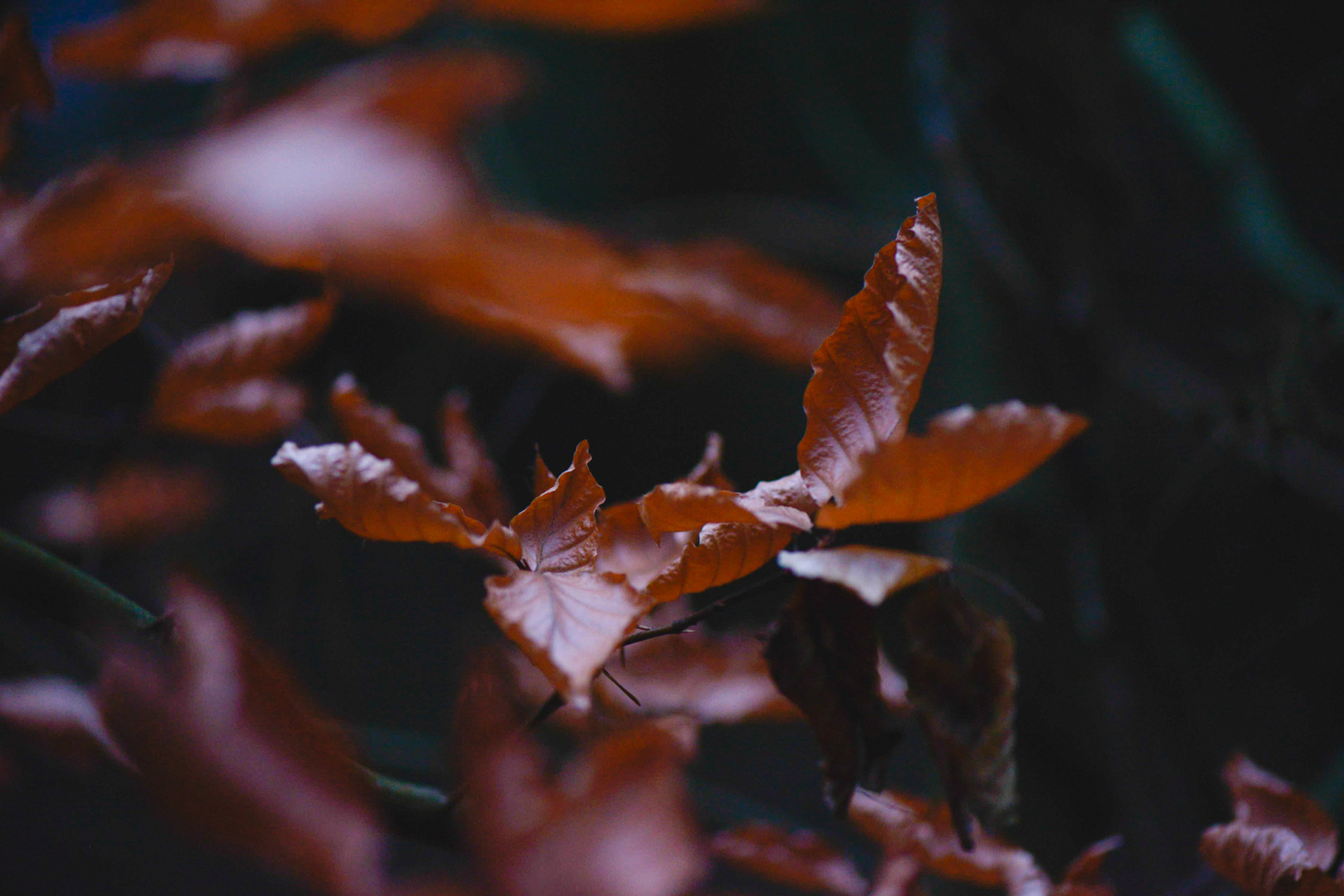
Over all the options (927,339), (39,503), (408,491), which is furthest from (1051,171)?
(39,503)

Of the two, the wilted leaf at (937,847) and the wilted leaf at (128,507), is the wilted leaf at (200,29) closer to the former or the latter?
the wilted leaf at (128,507)

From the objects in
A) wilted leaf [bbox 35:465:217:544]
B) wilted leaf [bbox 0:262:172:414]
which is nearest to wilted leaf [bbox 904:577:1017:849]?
wilted leaf [bbox 0:262:172:414]

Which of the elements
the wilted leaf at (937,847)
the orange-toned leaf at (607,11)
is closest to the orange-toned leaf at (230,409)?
the orange-toned leaf at (607,11)

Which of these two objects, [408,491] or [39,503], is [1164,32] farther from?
[39,503]

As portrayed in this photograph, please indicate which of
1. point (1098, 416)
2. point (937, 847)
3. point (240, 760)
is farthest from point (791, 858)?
point (1098, 416)

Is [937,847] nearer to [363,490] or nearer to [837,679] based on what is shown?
[837,679]

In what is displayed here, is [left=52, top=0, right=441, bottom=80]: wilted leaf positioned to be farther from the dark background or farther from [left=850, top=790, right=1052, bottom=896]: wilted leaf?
[left=850, top=790, right=1052, bottom=896]: wilted leaf
